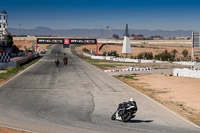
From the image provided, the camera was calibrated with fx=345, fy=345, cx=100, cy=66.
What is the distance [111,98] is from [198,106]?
5.55 m

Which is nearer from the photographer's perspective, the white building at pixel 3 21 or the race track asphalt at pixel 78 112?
the race track asphalt at pixel 78 112

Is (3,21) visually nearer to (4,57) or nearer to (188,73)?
(4,57)

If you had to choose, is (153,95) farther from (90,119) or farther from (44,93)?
(90,119)

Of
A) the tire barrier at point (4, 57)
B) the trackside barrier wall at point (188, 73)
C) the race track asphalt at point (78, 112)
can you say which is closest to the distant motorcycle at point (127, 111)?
the race track asphalt at point (78, 112)

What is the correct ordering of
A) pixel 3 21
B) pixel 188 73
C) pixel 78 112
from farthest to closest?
1. pixel 3 21
2. pixel 188 73
3. pixel 78 112

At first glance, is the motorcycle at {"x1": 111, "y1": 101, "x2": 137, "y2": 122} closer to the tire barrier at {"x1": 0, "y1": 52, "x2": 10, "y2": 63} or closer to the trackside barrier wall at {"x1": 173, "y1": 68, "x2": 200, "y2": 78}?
the trackside barrier wall at {"x1": 173, "y1": 68, "x2": 200, "y2": 78}

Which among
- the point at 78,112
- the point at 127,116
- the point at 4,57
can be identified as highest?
the point at 4,57

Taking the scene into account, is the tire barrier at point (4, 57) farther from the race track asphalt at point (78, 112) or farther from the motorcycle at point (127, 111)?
the motorcycle at point (127, 111)

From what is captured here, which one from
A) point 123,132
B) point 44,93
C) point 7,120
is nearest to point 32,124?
point 7,120

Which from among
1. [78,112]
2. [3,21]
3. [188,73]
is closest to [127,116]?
[78,112]

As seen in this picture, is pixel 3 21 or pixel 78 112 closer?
pixel 78 112

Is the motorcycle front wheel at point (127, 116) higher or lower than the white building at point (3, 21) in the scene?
lower

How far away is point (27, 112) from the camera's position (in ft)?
55.3

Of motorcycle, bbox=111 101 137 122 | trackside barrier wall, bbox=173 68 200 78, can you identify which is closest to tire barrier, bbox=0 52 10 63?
trackside barrier wall, bbox=173 68 200 78
